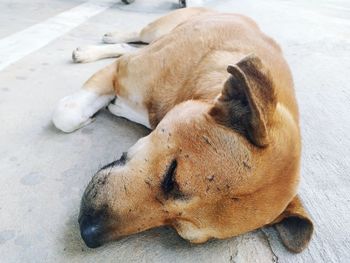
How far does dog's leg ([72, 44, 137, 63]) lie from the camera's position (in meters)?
3.67

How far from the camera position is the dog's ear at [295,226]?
192 cm

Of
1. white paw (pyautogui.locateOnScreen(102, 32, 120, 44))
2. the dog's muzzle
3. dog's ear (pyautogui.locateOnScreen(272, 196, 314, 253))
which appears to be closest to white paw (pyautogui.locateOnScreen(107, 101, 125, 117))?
the dog's muzzle

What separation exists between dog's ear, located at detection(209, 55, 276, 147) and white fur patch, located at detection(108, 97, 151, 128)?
0.96 metres

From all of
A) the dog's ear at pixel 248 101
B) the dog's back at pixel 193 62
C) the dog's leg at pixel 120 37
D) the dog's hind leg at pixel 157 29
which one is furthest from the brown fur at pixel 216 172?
the dog's leg at pixel 120 37

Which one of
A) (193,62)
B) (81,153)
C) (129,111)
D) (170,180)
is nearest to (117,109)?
(129,111)

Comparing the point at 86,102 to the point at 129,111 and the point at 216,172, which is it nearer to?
the point at 129,111

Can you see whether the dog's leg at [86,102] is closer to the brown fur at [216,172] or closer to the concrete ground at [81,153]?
the concrete ground at [81,153]

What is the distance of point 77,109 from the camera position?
2.67 meters

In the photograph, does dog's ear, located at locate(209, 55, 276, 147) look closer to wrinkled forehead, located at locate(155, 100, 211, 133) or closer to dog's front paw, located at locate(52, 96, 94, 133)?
wrinkled forehead, located at locate(155, 100, 211, 133)

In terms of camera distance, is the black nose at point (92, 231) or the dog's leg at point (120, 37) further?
the dog's leg at point (120, 37)

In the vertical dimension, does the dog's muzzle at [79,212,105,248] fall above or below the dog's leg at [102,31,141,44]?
above

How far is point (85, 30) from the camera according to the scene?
459cm

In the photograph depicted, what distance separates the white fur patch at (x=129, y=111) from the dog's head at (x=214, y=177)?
867 millimetres

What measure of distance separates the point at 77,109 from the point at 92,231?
1152 mm
